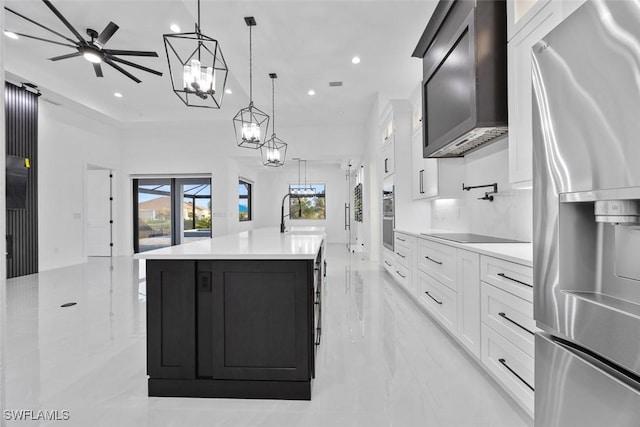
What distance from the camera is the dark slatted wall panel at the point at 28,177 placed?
16.9 feet

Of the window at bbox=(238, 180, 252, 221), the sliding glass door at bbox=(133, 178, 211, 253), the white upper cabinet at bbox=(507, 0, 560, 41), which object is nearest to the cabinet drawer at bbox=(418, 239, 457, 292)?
the white upper cabinet at bbox=(507, 0, 560, 41)

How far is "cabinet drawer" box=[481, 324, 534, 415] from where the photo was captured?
1.50 meters

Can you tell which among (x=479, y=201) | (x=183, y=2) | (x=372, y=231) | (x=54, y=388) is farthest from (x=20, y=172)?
(x=479, y=201)

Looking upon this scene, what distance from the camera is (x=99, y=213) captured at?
26.2ft

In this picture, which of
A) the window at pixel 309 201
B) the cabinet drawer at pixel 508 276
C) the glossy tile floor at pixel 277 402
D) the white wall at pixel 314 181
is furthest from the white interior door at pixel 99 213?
the cabinet drawer at pixel 508 276

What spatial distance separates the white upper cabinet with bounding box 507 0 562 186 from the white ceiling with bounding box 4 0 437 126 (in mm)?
2048

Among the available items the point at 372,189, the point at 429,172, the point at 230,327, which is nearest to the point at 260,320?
the point at 230,327

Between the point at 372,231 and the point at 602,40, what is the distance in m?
6.22

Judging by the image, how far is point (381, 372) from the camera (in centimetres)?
202

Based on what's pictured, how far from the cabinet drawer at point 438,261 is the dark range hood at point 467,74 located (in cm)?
94

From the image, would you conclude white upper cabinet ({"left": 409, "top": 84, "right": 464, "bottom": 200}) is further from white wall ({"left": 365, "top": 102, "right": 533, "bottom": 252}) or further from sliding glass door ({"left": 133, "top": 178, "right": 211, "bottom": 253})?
sliding glass door ({"left": 133, "top": 178, "right": 211, "bottom": 253})

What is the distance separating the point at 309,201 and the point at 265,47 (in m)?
6.98

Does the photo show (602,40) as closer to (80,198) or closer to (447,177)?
(447,177)

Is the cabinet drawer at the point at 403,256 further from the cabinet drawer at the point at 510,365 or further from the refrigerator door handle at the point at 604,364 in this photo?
the refrigerator door handle at the point at 604,364
